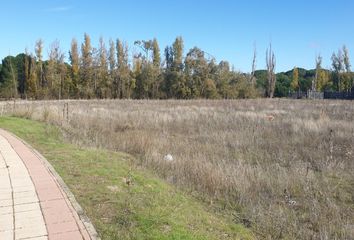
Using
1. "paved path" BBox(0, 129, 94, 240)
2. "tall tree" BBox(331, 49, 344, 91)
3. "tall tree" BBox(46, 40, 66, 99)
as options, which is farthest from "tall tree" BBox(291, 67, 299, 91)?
"paved path" BBox(0, 129, 94, 240)

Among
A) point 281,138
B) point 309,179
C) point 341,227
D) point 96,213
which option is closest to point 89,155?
point 96,213

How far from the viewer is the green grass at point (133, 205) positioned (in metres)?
4.74

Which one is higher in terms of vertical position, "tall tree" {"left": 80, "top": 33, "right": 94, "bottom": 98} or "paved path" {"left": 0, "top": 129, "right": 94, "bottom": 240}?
"tall tree" {"left": 80, "top": 33, "right": 94, "bottom": 98}

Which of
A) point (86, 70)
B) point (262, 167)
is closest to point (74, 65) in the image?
point (86, 70)

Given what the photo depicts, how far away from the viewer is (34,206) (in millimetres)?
5301

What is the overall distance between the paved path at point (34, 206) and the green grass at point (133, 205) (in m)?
0.27

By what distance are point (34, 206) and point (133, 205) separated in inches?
52.2

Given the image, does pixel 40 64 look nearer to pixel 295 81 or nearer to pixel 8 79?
pixel 8 79

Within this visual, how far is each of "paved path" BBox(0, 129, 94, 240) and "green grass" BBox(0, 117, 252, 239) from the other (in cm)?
27

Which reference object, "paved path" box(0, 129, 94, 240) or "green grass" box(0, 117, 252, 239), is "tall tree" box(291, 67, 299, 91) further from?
"paved path" box(0, 129, 94, 240)

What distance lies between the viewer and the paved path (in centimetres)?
444

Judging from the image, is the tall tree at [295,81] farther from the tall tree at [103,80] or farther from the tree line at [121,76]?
the tall tree at [103,80]

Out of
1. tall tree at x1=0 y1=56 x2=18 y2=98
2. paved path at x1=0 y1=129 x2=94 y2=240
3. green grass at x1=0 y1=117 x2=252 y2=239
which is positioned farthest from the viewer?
tall tree at x1=0 y1=56 x2=18 y2=98

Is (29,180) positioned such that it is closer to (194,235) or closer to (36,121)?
(194,235)
